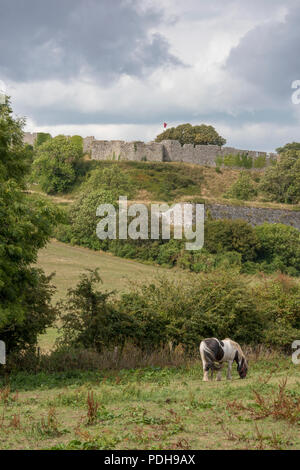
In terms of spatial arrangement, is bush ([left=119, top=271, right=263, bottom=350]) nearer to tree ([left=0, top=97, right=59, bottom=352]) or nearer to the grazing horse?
tree ([left=0, top=97, right=59, bottom=352])

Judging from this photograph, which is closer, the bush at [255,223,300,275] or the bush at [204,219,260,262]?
the bush at [204,219,260,262]

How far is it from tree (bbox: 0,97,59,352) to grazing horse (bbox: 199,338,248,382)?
4329mm

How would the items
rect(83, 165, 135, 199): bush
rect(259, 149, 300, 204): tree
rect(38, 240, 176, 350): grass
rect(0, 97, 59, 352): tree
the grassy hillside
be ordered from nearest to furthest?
rect(0, 97, 59, 352): tree < rect(38, 240, 176, 350): grass < rect(83, 165, 135, 199): bush < the grassy hillside < rect(259, 149, 300, 204): tree

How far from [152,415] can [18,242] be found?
18.8 ft

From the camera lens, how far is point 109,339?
1736 centimetres

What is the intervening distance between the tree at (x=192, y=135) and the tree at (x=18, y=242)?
69.2 m

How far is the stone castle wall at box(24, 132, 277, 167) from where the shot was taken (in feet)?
236

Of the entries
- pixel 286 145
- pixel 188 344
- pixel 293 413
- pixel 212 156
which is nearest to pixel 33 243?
pixel 188 344

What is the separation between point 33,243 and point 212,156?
212 ft

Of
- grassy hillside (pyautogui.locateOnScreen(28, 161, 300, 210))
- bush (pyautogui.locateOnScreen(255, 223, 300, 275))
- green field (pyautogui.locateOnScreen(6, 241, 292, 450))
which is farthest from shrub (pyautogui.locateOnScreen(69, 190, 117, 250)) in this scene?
green field (pyautogui.locateOnScreen(6, 241, 292, 450))

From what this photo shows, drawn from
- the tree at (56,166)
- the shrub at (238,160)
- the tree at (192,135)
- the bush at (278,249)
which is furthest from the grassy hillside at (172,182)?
the tree at (192,135)

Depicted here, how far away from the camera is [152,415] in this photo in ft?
28.5

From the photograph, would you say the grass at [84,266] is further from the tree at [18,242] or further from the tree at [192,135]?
the tree at [192,135]

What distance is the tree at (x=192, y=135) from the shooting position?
8450cm
